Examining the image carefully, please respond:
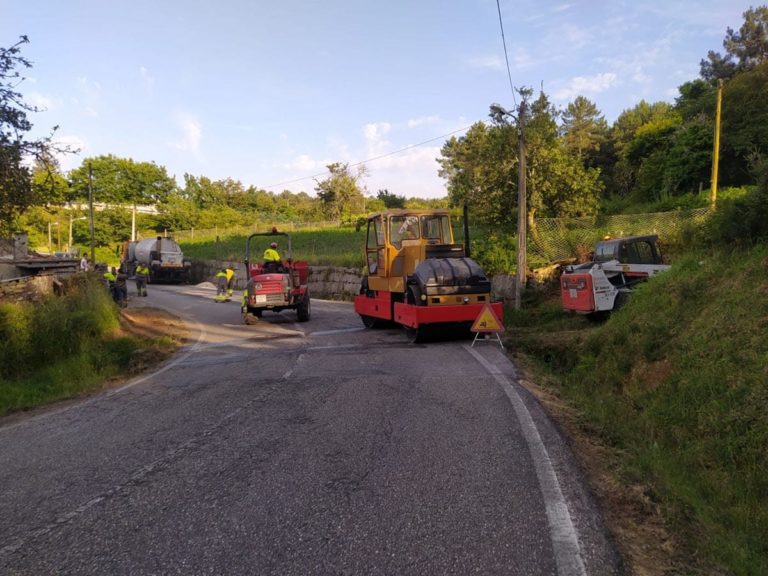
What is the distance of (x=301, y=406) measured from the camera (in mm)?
6832

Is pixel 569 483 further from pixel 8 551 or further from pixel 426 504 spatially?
pixel 8 551

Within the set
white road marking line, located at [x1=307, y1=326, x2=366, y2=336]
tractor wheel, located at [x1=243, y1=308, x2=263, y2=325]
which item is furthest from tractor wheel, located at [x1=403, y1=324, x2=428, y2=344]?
tractor wheel, located at [x1=243, y1=308, x2=263, y2=325]

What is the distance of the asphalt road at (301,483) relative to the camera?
3287mm

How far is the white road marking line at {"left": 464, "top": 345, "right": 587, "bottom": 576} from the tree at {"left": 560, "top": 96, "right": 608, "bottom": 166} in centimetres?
4396

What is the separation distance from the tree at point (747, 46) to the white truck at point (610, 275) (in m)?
41.8

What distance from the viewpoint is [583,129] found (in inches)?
2190

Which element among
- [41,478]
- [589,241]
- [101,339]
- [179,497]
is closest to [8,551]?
[179,497]

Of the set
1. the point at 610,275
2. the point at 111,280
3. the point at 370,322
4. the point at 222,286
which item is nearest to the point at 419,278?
the point at 370,322

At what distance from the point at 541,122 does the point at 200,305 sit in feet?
51.3

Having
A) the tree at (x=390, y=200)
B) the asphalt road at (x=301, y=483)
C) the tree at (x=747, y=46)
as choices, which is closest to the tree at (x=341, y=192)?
the tree at (x=390, y=200)

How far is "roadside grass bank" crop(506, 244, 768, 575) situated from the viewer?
12.6 ft

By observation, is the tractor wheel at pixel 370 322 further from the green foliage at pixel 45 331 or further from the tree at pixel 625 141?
the tree at pixel 625 141

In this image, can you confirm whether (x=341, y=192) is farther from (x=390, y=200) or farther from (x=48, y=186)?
(x=48, y=186)

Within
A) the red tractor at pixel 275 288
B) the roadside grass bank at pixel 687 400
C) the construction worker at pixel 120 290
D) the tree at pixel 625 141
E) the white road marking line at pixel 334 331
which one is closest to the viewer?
the roadside grass bank at pixel 687 400
